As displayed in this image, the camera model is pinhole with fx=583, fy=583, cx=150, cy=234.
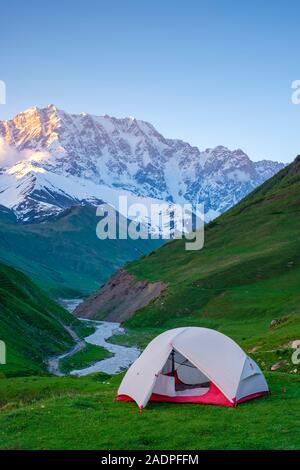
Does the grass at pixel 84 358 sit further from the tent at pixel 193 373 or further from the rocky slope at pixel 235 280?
the tent at pixel 193 373

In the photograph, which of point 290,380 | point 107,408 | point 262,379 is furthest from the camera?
point 290,380

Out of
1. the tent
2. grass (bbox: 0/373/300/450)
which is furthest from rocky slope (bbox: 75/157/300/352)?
grass (bbox: 0/373/300/450)

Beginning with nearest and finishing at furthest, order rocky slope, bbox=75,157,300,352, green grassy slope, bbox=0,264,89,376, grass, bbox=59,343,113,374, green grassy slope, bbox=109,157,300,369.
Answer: green grassy slope, bbox=0,264,89,376 < grass, bbox=59,343,113,374 < rocky slope, bbox=75,157,300,352 < green grassy slope, bbox=109,157,300,369

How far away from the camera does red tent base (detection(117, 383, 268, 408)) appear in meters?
31.1

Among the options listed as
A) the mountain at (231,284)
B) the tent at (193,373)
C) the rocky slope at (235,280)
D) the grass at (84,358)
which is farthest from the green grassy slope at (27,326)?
the tent at (193,373)

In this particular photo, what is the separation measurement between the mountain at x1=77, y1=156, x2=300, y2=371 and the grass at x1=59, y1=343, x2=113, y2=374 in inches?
474

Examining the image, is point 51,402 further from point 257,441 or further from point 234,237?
point 234,237

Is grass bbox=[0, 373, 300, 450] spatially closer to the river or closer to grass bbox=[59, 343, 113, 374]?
the river

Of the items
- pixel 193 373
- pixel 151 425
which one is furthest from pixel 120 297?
pixel 151 425

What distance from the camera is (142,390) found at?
1243 inches

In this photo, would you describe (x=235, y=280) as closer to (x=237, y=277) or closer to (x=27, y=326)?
(x=237, y=277)

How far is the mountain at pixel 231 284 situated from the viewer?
101 meters
